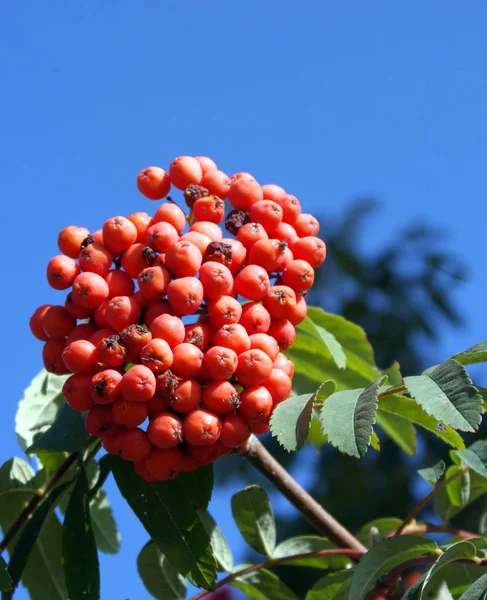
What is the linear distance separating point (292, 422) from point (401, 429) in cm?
84

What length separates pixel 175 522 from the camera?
5.84ft

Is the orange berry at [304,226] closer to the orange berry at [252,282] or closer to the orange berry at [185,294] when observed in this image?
the orange berry at [252,282]

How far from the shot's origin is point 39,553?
2217 mm

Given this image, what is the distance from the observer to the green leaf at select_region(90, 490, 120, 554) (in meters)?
2.33

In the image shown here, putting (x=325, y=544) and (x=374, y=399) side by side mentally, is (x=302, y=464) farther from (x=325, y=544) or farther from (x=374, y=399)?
(x=374, y=399)

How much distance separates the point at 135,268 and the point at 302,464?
3.56 m

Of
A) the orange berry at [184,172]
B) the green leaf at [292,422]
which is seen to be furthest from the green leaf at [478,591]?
the orange berry at [184,172]

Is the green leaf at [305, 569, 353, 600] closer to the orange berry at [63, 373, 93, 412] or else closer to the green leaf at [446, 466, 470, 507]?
the green leaf at [446, 466, 470, 507]

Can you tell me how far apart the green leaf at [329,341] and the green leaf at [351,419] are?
37cm

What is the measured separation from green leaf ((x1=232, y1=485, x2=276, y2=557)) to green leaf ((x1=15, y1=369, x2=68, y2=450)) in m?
0.61

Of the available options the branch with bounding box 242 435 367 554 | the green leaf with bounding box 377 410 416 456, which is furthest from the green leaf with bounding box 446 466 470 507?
the branch with bounding box 242 435 367 554

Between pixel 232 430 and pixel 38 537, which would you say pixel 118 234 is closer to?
pixel 232 430

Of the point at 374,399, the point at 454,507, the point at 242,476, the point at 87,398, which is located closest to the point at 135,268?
the point at 87,398

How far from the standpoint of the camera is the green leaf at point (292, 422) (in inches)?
60.7
